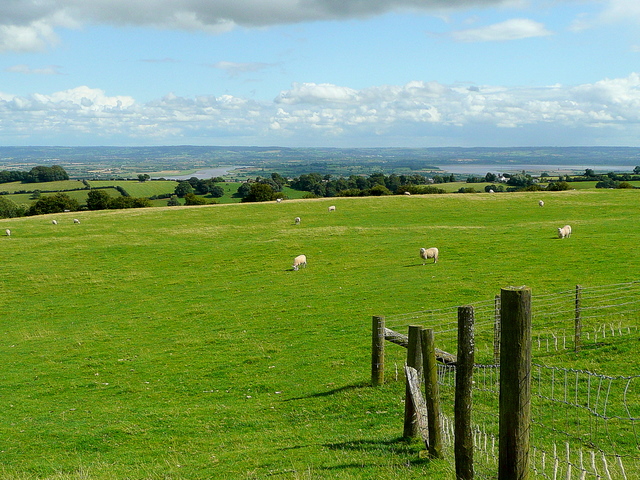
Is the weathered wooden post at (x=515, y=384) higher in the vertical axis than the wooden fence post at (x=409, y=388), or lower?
higher

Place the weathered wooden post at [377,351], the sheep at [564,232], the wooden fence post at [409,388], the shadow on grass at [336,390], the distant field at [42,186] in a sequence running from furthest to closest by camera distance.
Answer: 1. the distant field at [42,186]
2. the sheep at [564,232]
3. the shadow on grass at [336,390]
4. the weathered wooden post at [377,351]
5. the wooden fence post at [409,388]

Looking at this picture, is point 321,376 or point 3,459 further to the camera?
point 321,376

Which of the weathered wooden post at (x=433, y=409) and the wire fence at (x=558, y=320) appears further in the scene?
the wire fence at (x=558, y=320)

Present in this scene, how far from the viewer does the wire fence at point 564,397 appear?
8.26 metres

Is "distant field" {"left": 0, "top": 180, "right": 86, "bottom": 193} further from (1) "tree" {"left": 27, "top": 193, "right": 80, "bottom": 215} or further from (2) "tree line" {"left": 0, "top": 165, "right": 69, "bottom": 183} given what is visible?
(1) "tree" {"left": 27, "top": 193, "right": 80, "bottom": 215}

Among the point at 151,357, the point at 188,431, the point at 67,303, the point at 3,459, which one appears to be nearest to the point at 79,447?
the point at 3,459

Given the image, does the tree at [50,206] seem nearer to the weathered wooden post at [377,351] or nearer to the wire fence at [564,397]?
the wire fence at [564,397]

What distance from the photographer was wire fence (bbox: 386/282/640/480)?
325 inches

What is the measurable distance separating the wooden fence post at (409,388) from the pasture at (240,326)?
442 millimetres

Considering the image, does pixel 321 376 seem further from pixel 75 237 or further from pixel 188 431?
pixel 75 237

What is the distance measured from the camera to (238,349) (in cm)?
2088

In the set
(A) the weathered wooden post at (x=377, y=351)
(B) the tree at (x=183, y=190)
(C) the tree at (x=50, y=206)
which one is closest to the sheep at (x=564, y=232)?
(A) the weathered wooden post at (x=377, y=351)

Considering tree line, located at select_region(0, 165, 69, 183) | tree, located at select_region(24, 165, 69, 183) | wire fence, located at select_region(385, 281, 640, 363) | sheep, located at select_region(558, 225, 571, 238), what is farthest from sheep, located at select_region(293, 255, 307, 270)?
tree, located at select_region(24, 165, 69, 183)

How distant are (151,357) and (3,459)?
28.9 feet
